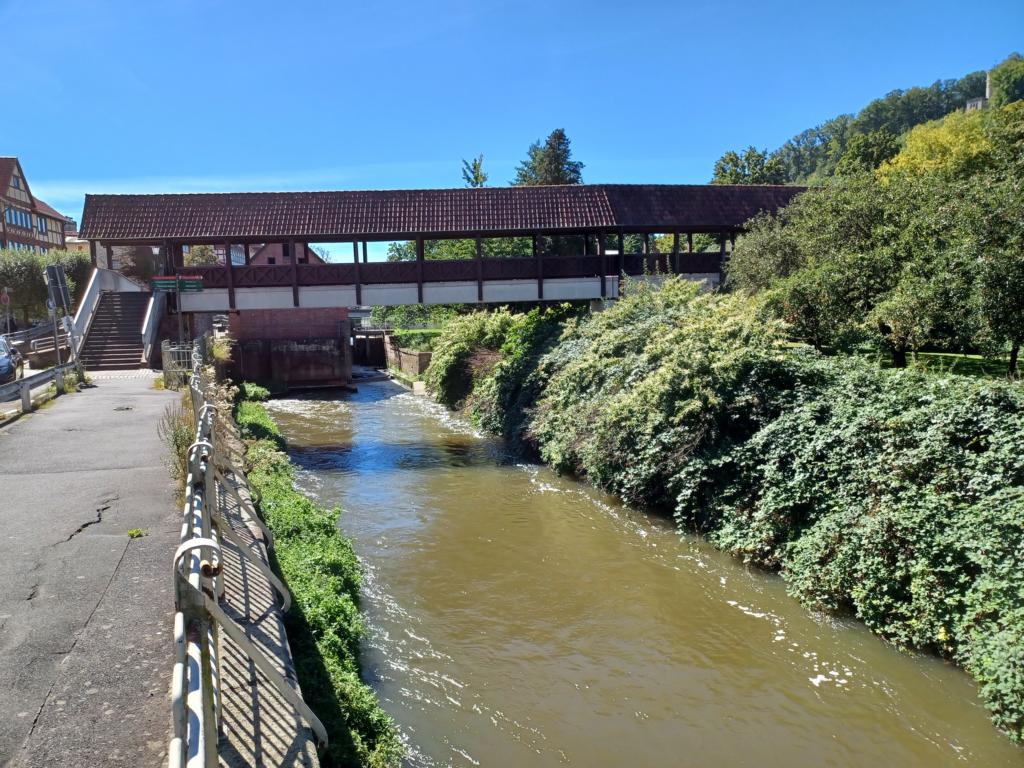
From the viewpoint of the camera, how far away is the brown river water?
19.5 ft

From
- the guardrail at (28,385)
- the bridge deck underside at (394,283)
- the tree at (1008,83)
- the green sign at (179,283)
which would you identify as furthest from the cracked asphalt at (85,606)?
the tree at (1008,83)

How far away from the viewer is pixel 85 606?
207 inches

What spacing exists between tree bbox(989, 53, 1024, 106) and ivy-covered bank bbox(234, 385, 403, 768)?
231ft

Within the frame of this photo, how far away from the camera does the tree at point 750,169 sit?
1716 inches

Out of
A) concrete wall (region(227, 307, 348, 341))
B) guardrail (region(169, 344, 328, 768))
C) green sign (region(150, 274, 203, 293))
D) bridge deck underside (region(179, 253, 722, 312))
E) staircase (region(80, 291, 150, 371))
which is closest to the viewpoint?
guardrail (region(169, 344, 328, 768))

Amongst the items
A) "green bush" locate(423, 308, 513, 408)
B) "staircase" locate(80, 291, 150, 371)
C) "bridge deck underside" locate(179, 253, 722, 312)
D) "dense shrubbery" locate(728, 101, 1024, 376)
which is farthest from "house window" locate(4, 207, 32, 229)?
"dense shrubbery" locate(728, 101, 1024, 376)

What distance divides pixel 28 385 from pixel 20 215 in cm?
5027

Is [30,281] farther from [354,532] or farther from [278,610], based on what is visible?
[278,610]

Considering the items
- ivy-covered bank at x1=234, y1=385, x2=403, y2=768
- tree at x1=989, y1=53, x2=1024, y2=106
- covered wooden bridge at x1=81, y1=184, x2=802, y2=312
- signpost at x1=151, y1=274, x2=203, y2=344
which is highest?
tree at x1=989, y1=53, x2=1024, y2=106

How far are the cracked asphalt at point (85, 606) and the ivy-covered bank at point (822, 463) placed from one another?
256 inches

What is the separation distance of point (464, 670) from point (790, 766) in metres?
3.10

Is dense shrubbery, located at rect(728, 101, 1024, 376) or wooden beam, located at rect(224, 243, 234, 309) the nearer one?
dense shrubbery, located at rect(728, 101, 1024, 376)

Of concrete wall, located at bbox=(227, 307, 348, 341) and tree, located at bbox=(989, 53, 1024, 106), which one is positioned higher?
tree, located at bbox=(989, 53, 1024, 106)

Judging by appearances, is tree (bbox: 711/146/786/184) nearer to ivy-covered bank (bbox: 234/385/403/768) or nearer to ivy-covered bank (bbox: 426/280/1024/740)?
ivy-covered bank (bbox: 426/280/1024/740)
